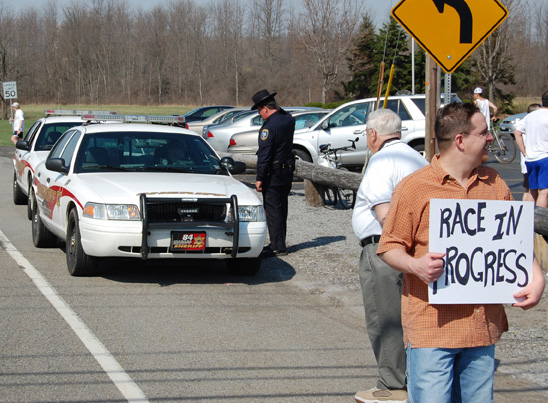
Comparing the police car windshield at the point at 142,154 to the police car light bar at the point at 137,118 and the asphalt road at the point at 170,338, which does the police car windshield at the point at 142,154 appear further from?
the police car light bar at the point at 137,118

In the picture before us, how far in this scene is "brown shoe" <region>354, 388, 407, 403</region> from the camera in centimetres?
472

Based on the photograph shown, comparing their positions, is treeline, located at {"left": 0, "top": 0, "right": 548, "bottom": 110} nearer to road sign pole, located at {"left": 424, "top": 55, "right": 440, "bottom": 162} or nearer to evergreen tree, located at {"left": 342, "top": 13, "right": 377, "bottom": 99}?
evergreen tree, located at {"left": 342, "top": 13, "right": 377, "bottom": 99}

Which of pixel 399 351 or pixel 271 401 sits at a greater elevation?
pixel 399 351

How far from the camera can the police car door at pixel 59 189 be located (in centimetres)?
884

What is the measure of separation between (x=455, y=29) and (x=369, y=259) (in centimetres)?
377

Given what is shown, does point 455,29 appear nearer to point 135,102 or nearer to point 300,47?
point 300,47

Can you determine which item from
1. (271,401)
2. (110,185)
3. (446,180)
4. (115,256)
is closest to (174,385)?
(271,401)

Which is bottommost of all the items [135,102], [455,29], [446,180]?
[135,102]

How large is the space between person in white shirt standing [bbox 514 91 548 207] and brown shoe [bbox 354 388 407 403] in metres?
6.09

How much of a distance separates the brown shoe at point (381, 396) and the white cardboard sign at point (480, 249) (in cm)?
155

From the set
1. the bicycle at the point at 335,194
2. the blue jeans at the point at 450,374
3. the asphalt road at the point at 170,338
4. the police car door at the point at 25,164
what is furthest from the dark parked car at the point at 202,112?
the blue jeans at the point at 450,374

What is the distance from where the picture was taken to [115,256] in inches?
310

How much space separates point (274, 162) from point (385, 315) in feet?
15.9

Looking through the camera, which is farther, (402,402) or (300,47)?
(300,47)
